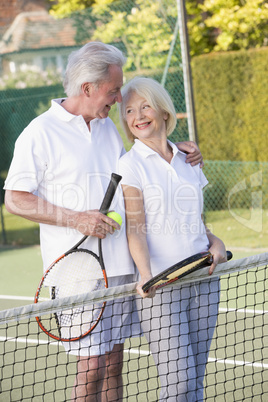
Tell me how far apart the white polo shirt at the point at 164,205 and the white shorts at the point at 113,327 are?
24cm

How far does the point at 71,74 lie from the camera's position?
2885 millimetres

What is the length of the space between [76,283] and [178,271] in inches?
22.0

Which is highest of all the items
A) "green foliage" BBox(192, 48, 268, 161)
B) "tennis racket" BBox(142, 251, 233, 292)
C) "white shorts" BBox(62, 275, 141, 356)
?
"tennis racket" BBox(142, 251, 233, 292)

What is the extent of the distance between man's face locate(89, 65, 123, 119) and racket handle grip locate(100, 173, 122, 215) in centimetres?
37

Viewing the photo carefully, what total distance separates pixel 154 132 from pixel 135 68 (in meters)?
6.58

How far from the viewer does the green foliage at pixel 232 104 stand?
10.7 m

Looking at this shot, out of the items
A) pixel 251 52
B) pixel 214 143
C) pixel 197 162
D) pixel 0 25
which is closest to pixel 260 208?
pixel 214 143

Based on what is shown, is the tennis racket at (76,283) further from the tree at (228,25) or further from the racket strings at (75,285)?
the tree at (228,25)

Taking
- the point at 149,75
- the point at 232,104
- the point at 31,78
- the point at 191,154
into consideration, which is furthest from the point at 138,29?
the point at 191,154

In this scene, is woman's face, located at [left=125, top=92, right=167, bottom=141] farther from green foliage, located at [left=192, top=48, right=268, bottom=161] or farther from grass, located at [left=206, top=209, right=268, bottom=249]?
green foliage, located at [left=192, top=48, right=268, bottom=161]

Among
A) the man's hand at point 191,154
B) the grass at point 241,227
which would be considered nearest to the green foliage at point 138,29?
the grass at point 241,227

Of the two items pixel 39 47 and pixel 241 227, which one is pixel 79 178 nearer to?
pixel 241 227

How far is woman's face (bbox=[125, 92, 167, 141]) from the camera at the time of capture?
286cm

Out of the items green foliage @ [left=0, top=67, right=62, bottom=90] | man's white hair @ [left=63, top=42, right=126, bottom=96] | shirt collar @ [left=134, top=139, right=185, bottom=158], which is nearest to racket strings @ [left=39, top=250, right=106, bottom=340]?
shirt collar @ [left=134, top=139, right=185, bottom=158]
